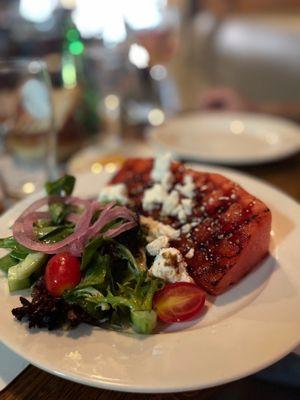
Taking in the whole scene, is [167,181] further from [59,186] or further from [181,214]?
[59,186]

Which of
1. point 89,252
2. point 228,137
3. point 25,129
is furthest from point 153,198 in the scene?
point 228,137

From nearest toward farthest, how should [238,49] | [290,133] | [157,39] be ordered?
[290,133] → [157,39] → [238,49]

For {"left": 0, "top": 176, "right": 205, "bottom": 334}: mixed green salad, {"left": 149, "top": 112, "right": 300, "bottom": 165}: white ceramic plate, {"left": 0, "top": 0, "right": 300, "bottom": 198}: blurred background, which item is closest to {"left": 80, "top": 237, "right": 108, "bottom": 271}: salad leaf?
{"left": 0, "top": 176, "right": 205, "bottom": 334}: mixed green salad

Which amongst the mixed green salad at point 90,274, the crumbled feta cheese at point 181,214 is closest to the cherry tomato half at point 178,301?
the mixed green salad at point 90,274

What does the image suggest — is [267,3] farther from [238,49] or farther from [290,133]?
[290,133]

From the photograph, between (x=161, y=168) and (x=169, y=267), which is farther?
(x=161, y=168)

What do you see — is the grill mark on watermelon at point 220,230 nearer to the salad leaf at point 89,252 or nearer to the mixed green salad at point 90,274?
the mixed green salad at point 90,274

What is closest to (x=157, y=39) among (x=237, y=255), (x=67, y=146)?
(x=67, y=146)
